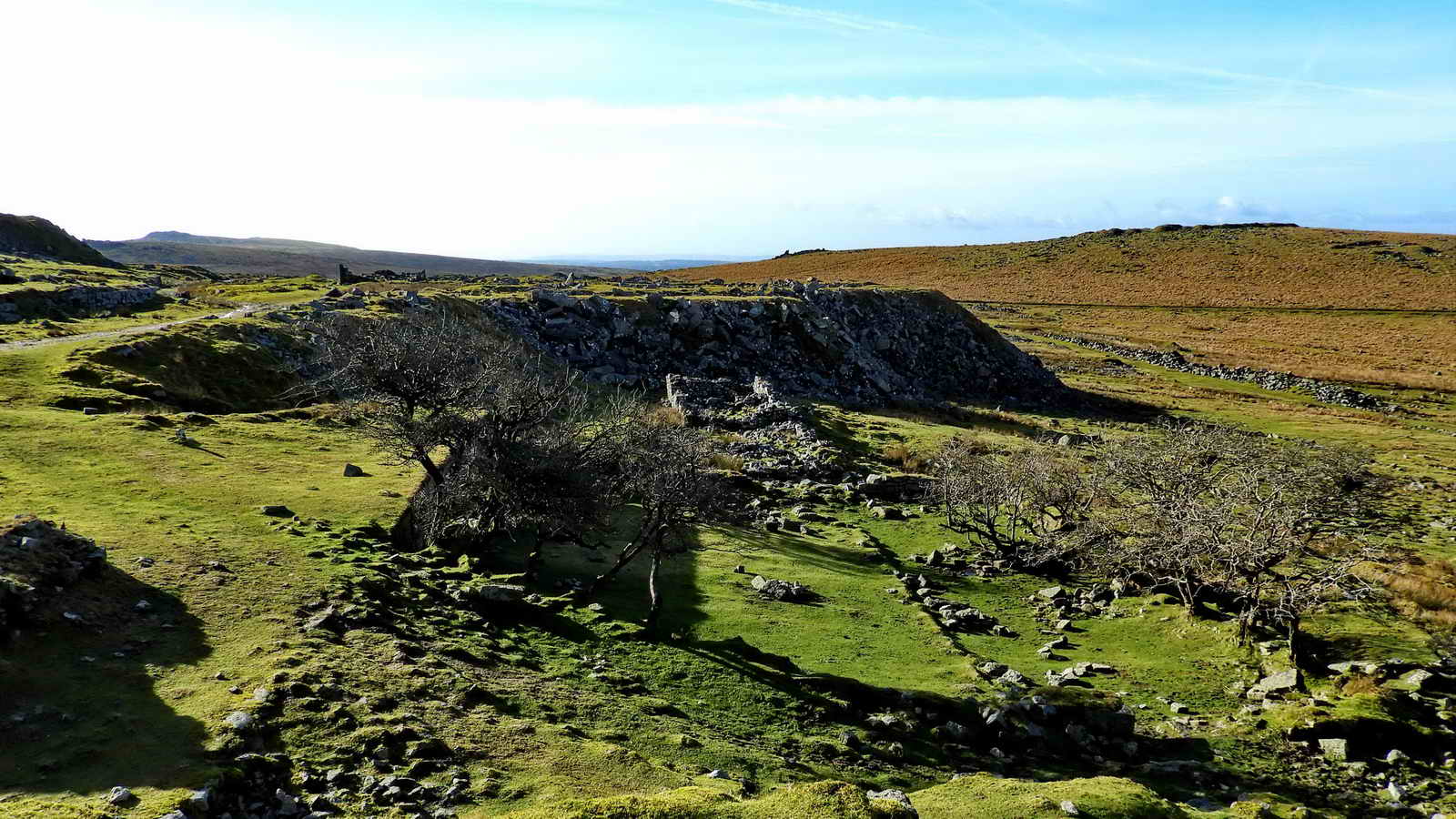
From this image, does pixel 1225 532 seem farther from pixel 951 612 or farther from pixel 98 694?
pixel 98 694

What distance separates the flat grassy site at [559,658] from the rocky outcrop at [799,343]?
2241cm

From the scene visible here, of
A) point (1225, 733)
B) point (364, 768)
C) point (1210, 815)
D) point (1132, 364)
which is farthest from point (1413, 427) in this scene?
point (364, 768)

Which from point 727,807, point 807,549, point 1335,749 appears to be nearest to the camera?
point 727,807

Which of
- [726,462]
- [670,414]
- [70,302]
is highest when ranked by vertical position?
[70,302]

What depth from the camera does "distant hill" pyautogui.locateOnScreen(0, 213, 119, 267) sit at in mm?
99750

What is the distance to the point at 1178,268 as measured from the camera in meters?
162

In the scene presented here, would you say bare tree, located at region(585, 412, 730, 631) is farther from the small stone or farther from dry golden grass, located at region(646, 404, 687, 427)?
dry golden grass, located at region(646, 404, 687, 427)

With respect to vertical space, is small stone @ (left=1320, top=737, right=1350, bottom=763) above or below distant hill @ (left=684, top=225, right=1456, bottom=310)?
below

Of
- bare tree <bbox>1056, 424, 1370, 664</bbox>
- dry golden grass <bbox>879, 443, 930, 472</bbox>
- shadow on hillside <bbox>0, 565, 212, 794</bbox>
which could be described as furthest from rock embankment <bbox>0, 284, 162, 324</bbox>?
bare tree <bbox>1056, 424, 1370, 664</bbox>

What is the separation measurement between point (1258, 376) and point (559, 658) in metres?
90.2

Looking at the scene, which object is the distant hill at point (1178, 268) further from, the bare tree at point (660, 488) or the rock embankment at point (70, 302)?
the bare tree at point (660, 488)

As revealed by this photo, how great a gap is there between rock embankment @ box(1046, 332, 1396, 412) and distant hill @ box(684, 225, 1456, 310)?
44982mm

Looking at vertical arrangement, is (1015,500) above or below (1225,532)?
below

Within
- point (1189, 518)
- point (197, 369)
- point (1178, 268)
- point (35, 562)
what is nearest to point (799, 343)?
point (197, 369)
